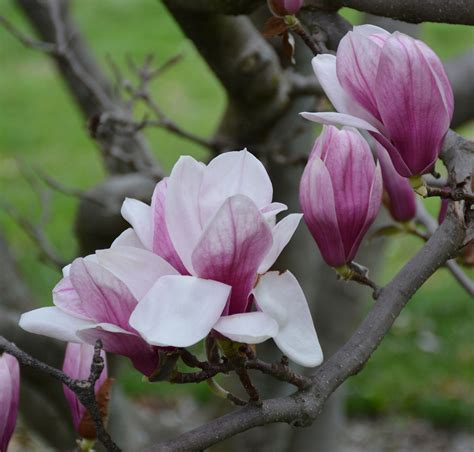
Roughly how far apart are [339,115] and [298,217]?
94 millimetres

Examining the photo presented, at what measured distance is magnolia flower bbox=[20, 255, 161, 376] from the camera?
685 millimetres

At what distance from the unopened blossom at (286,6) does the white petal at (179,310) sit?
1.24 feet

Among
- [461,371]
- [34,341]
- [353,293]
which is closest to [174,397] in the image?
[461,371]

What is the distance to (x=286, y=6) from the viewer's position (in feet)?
3.05

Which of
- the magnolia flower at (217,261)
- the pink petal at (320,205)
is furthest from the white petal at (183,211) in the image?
the pink petal at (320,205)

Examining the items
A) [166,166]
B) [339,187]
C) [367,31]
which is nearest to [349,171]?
[339,187]

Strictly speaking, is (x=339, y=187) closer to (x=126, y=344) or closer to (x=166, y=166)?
(x=126, y=344)

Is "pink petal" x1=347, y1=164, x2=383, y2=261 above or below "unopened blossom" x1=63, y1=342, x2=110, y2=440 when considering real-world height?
above

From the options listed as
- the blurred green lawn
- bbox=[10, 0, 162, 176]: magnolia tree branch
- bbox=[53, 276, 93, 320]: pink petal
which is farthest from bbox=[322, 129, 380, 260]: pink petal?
the blurred green lawn

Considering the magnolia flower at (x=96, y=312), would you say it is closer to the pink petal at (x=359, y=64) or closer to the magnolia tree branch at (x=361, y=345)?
the magnolia tree branch at (x=361, y=345)

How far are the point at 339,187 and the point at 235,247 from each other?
15 cm

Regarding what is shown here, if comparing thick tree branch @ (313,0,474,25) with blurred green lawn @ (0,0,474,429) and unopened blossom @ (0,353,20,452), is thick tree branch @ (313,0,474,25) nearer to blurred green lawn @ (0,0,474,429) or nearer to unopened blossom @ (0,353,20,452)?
unopened blossom @ (0,353,20,452)

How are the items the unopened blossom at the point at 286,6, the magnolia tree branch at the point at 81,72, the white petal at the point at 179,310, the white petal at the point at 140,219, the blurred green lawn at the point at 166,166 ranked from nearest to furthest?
the white petal at the point at 179,310
the white petal at the point at 140,219
the unopened blossom at the point at 286,6
the magnolia tree branch at the point at 81,72
the blurred green lawn at the point at 166,166

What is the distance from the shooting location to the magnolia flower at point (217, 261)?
2.14 ft
